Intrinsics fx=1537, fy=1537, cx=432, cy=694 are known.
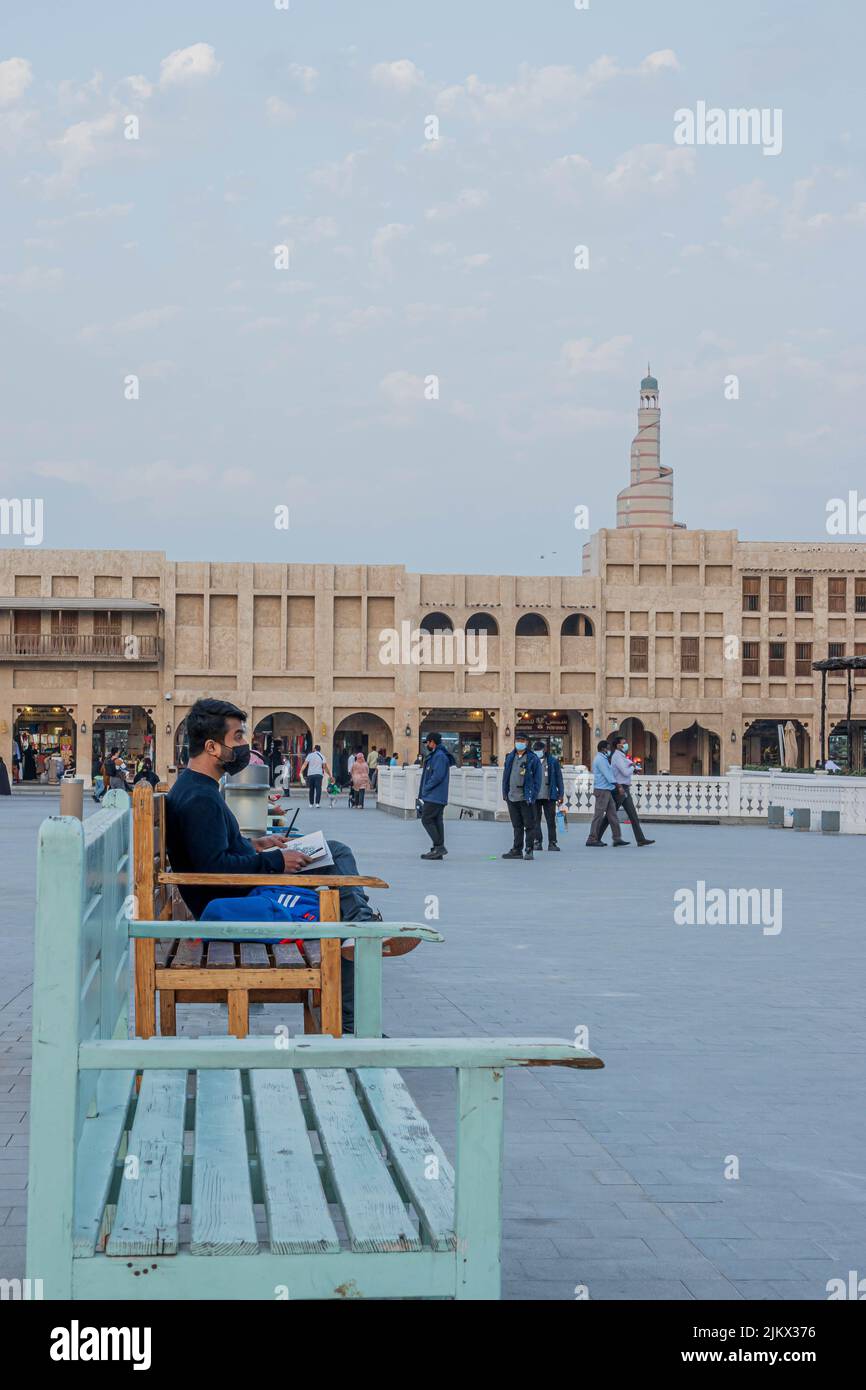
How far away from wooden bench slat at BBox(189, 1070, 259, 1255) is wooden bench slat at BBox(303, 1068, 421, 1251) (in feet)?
0.63

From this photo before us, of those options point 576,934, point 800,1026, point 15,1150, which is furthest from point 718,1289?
point 576,934

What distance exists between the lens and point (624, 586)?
226ft

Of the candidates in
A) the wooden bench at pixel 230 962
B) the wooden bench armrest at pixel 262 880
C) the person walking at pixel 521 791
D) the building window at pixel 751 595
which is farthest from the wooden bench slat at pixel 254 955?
the building window at pixel 751 595

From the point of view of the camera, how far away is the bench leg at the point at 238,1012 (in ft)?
18.5

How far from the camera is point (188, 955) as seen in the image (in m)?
6.06

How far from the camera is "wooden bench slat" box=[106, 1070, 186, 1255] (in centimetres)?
298

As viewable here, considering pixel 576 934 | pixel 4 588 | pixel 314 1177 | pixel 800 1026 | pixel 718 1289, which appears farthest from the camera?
pixel 4 588

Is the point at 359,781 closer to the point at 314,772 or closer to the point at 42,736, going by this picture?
the point at 314,772

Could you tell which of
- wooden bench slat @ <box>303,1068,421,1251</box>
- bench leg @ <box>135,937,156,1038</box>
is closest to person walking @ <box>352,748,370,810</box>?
bench leg @ <box>135,937,156,1038</box>

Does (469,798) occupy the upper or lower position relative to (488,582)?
lower

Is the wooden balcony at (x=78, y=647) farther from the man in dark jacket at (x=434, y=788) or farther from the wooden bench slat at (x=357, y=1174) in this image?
the wooden bench slat at (x=357, y=1174)

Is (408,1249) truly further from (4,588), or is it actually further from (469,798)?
(4,588)
